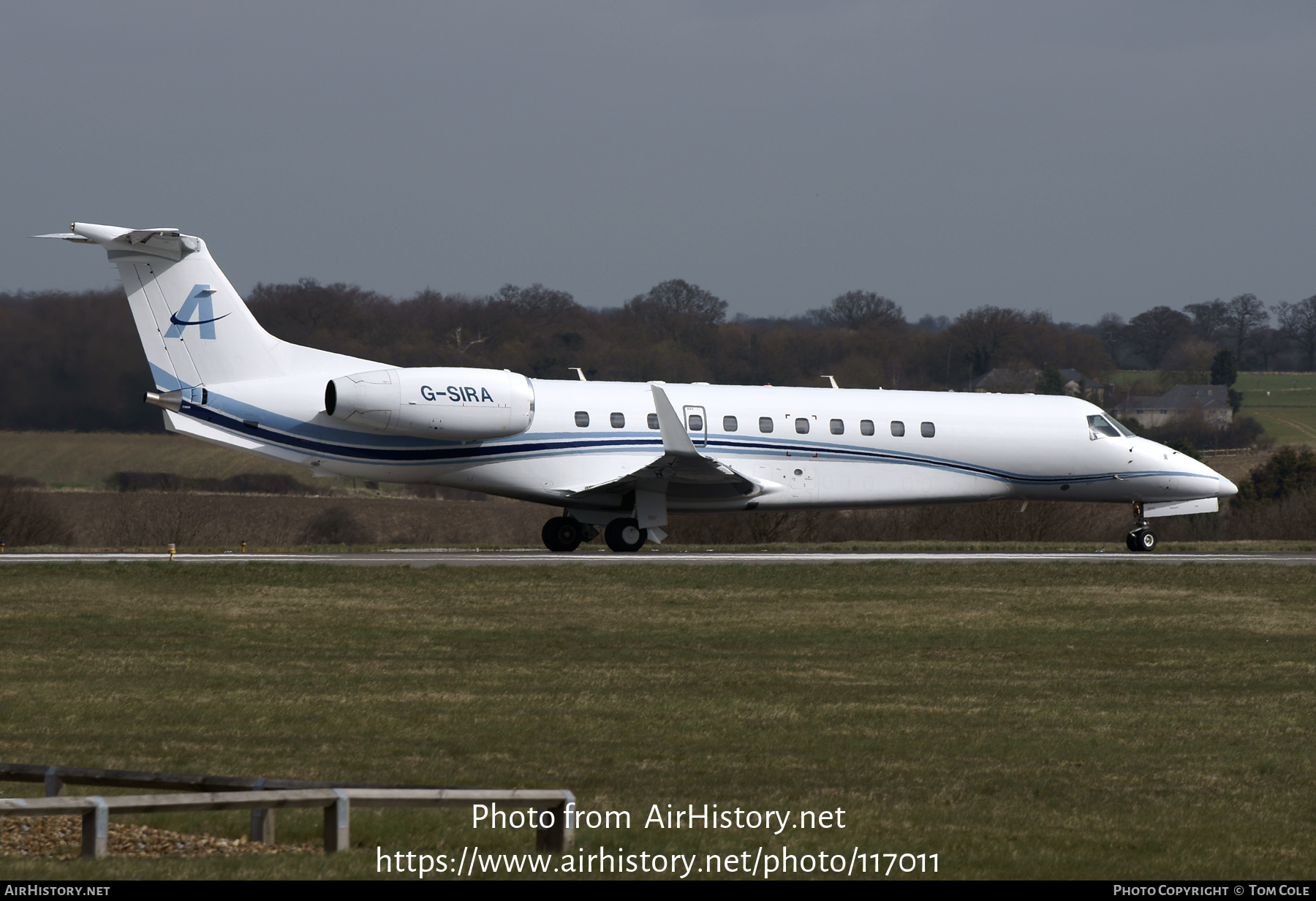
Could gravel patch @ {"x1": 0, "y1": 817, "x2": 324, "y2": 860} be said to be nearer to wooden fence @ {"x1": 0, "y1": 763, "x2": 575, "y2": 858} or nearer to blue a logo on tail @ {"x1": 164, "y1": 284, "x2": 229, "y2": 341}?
wooden fence @ {"x1": 0, "y1": 763, "x2": 575, "y2": 858}

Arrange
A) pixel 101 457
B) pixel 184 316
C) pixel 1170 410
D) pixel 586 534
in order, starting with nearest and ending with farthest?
pixel 184 316
pixel 586 534
pixel 101 457
pixel 1170 410

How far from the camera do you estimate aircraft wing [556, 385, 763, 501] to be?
87.0ft

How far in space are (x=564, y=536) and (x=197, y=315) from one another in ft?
26.7

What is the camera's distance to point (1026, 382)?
7100 centimetres

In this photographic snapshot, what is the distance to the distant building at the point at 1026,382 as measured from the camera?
69750 millimetres

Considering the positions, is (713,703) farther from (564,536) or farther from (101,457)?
(101,457)

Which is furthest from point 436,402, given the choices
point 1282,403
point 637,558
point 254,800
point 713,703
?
point 1282,403

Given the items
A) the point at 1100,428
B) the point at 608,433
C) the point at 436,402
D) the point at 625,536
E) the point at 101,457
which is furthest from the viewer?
the point at 101,457

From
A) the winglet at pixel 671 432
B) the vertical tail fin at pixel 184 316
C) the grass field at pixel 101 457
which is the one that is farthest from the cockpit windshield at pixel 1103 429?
the grass field at pixel 101 457

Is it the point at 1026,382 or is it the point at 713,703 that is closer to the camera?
the point at 713,703

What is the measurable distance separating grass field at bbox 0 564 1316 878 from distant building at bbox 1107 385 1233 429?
164 ft

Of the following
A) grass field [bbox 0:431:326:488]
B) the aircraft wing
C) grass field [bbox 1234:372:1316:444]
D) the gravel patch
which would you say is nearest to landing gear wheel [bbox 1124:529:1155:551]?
the aircraft wing
